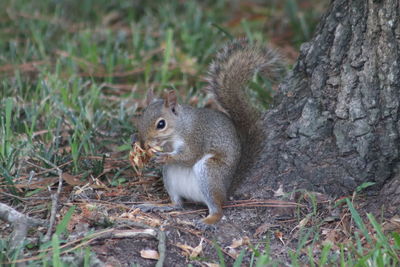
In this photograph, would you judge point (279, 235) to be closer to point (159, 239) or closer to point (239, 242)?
point (239, 242)

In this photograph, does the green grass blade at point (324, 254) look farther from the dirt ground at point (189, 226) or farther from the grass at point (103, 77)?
the dirt ground at point (189, 226)

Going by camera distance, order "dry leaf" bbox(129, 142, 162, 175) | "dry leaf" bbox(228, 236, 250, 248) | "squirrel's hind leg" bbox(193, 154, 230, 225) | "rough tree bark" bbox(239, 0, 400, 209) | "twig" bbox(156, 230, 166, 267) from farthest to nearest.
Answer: "dry leaf" bbox(129, 142, 162, 175) → "squirrel's hind leg" bbox(193, 154, 230, 225) → "rough tree bark" bbox(239, 0, 400, 209) → "dry leaf" bbox(228, 236, 250, 248) → "twig" bbox(156, 230, 166, 267)

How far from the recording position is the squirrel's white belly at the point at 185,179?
3.13 metres

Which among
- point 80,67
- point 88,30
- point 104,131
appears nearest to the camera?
point 104,131

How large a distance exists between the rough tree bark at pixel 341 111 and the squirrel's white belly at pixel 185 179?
22 centimetres

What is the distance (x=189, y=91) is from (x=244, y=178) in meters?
1.13

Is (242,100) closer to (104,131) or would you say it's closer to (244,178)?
(244,178)

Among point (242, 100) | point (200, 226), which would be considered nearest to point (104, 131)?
point (242, 100)

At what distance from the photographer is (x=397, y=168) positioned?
289 centimetres

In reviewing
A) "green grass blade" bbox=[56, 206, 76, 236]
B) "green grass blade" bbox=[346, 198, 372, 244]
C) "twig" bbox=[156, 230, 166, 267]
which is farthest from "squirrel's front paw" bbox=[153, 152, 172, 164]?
"green grass blade" bbox=[346, 198, 372, 244]

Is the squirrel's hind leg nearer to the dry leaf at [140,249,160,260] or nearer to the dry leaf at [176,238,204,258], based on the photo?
the dry leaf at [176,238,204,258]

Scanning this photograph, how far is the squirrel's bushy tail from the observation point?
3316 mm

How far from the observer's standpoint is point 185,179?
10.4ft

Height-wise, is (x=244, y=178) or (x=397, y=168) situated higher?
(x=397, y=168)
